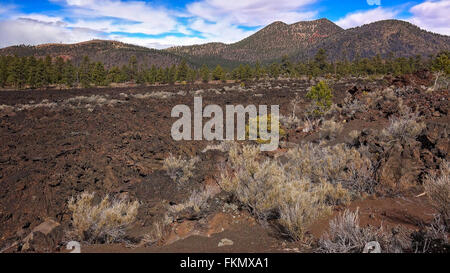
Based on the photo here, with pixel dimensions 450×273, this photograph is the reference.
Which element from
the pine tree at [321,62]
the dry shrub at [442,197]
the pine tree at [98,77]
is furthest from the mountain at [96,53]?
the dry shrub at [442,197]

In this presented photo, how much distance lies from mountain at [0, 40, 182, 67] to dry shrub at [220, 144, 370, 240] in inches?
5043

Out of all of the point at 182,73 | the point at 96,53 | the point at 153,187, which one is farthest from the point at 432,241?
the point at 96,53

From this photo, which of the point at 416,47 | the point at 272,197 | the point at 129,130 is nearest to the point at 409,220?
the point at 272,197

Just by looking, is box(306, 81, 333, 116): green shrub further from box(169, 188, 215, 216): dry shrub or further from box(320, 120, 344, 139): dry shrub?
box(169, 188, 215, 216): dry shrub

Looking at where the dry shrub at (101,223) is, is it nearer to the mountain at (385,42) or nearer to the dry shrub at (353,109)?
the dry shrub at (353,109)

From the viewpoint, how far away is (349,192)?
5.28 meters

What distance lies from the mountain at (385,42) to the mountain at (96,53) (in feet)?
255

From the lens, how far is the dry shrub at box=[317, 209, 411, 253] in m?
3.25

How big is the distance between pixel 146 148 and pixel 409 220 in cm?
761

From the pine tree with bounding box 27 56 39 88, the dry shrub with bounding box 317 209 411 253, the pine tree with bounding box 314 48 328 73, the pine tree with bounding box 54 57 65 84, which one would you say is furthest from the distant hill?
the dry shrub with bounding box 317 209 411 253

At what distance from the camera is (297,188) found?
472cm

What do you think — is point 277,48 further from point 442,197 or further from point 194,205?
point 442,197

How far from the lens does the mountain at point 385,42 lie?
151 m
